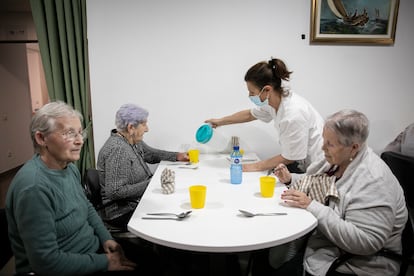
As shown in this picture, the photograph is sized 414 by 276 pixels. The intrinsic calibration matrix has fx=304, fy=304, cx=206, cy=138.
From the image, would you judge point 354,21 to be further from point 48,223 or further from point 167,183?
point 48,223

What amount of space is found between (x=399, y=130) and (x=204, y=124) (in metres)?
1.81

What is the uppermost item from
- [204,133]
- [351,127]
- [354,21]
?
[354,21]

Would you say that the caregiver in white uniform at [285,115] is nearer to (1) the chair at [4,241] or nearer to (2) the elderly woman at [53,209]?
(2) the elderly woman at [53,209]

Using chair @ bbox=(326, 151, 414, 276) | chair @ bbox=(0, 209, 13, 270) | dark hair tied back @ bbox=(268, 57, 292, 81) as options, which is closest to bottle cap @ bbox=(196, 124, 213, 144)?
dark hair tied back @ bbox=(268, 57, 292, 81)

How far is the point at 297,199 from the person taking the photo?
1.36 m

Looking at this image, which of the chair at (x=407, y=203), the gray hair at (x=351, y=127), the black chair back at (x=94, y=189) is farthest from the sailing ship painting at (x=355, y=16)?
the black chair back at (x=94, y=189)

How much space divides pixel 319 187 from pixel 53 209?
1111mm

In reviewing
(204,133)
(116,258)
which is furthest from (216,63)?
(116,258)

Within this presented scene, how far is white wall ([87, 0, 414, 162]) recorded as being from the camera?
8.20ft

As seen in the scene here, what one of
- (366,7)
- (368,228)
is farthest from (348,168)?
(366,7)

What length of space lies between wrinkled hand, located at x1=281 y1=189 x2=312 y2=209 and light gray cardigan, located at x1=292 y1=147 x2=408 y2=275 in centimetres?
3

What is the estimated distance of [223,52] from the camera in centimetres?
257

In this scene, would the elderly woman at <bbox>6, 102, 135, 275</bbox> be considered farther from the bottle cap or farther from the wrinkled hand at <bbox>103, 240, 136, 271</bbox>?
the bottle cap

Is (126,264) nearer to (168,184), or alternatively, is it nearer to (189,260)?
(168,184)
